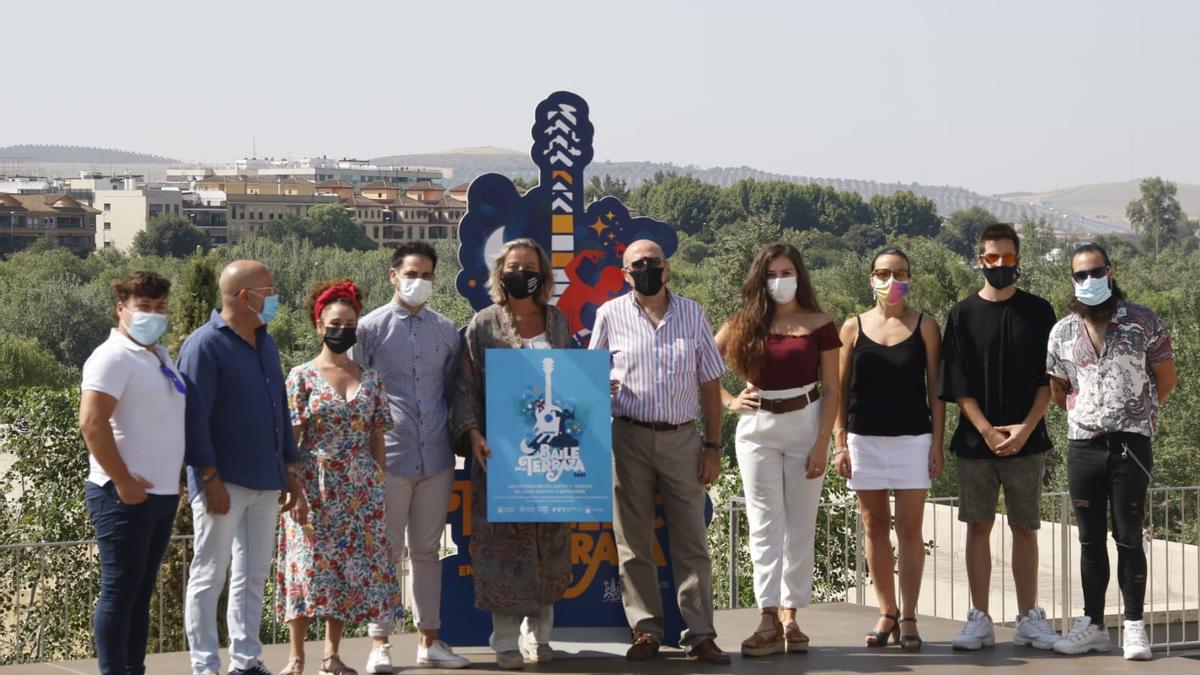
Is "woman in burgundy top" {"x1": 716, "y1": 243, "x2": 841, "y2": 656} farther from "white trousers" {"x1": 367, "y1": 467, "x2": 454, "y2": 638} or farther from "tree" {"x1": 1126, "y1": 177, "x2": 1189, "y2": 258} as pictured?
"tree" {"x1": 1126, "y1": 177, "x2": 1189, "y2": 258}

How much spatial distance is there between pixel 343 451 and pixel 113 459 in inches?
39.0

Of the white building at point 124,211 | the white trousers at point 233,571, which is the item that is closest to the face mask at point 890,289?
the white trousers at point 233,571

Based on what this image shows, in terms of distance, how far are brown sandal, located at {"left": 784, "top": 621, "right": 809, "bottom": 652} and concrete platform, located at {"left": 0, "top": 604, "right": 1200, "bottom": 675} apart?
0.05m

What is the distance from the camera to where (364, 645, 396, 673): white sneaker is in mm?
6730

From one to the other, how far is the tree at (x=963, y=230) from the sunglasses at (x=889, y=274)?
6237 inches

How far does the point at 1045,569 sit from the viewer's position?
22359 millimetres

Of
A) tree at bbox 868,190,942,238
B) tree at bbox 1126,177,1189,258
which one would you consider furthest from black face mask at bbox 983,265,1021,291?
tree at bbox 1126,177,1189,258

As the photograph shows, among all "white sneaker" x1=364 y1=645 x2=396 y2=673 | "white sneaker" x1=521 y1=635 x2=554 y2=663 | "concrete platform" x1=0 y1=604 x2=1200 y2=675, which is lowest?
"concrete platform" x1=0 y1=604 x2=1200 y2=675

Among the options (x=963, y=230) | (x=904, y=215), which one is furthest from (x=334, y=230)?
(x=963, y=230)

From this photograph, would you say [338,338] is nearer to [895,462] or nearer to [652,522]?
[652,522]

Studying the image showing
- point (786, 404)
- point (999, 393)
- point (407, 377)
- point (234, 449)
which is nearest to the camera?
point (234, 449)

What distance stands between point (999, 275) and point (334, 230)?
133m

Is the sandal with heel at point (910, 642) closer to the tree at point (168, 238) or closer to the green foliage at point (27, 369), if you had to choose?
the green foliage at point (27, 369)

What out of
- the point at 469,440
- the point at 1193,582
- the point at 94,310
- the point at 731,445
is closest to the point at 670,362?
the point at 469,440
